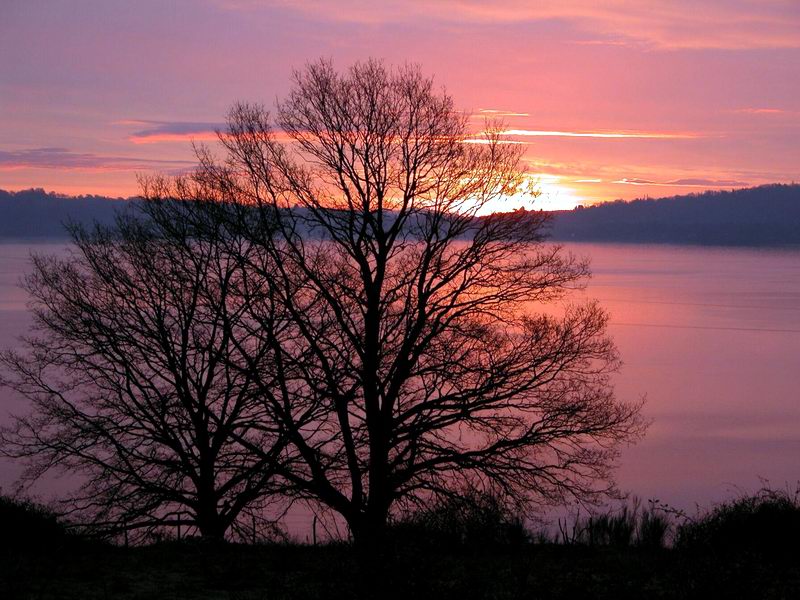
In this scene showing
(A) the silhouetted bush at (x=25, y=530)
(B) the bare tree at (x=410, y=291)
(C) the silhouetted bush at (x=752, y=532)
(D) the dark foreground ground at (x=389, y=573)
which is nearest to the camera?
(D) the dark foreground ground at (x=389, y=573)

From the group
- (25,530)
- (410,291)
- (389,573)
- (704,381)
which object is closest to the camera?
(389,573)

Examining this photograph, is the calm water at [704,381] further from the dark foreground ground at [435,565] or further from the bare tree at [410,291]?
the dark foreground ground at [435,565]

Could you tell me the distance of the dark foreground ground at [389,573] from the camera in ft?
21.0

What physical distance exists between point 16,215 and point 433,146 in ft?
641

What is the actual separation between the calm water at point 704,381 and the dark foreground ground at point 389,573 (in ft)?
43.2

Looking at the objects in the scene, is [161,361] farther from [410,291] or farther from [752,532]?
[752,532]

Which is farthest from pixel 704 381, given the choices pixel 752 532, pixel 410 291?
pixel 752 532

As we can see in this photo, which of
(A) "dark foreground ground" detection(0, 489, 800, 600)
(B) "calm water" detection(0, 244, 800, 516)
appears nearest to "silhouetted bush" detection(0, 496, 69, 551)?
(A) "dark foreground ground" detection(0, 489, 800, 600)

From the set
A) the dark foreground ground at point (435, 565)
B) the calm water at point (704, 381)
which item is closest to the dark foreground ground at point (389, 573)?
the dark foreground ground at point (435, 565)

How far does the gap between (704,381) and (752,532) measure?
3399 cm

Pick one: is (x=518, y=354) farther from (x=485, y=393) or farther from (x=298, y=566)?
(x=298, y=566)

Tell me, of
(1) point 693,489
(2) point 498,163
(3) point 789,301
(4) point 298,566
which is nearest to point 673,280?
(3) point 789,301

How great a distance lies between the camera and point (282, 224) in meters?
17.7

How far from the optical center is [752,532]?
9.20 metres
